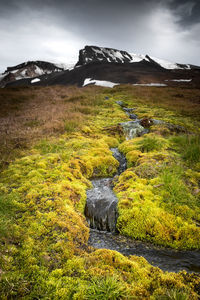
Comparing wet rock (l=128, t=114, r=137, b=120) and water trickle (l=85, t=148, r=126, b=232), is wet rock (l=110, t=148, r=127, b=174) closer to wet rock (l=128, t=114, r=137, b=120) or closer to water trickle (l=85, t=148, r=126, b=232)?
water trickle (l=85, t=148, r=126, b=232)

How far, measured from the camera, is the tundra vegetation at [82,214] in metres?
3.07

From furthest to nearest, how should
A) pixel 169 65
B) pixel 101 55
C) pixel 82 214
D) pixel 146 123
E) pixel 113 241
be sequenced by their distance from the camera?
pixel 101 55 → pixel 169 65 → pixel 146 123 → pixel 82 214 → pixel 113 241

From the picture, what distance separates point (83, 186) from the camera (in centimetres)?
673

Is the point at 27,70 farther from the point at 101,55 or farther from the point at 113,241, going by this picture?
the point at 113,241

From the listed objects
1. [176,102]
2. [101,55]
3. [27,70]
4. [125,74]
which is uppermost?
[101,55]

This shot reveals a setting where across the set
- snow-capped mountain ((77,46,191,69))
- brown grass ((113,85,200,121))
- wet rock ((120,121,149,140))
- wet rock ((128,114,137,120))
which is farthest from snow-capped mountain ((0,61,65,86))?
wet rock ((120,121,149,140))

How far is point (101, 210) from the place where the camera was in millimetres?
5594

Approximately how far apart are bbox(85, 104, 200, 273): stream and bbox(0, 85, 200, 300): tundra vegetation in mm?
214

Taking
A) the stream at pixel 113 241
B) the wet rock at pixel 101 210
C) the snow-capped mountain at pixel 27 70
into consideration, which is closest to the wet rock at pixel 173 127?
the stream at pixel 113 241

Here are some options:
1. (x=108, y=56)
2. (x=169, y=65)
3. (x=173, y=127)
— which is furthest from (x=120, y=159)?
(x=108, y=56)

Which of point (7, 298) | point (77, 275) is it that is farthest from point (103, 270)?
point (7, 298)

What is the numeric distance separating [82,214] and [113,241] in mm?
1346

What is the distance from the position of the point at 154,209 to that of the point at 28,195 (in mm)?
4279

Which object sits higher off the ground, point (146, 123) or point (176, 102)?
point (176, 102)
